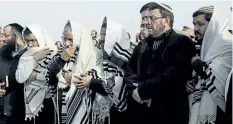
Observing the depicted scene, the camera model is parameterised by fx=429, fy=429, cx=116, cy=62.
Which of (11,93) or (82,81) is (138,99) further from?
(11,93)

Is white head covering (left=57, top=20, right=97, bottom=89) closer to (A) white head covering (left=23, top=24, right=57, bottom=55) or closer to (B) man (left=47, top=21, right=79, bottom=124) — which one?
(B) man (left=47, top=21, right=79, bottom=124)

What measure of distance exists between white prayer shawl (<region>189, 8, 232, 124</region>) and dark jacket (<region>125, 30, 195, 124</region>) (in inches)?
5.3

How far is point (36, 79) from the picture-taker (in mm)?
5625

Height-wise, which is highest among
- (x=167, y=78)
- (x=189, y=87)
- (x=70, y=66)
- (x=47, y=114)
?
(x=167, y=78)

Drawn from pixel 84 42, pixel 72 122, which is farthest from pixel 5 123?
pixel 84 42

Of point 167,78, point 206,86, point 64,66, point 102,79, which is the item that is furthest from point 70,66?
point 206,86

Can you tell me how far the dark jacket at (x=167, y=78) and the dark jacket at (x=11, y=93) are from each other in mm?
2219

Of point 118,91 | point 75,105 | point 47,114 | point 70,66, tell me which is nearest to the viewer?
point 118,91

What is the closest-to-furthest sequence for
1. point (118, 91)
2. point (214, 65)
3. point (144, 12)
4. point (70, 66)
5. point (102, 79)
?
point (214, 65) → point (144, 12) → point (118, 91) → point (102, 79) → point (70, 66)

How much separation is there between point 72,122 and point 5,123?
1.39 meters

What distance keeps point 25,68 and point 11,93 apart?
0.50 meters

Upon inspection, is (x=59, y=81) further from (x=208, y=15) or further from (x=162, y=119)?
(x=208, y=15)

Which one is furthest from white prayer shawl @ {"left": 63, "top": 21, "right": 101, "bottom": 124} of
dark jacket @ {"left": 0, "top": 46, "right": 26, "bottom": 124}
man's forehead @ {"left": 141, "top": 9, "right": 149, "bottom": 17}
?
dark jacket @ {"left": 0, "top": 46, "right": 26, "bottom": 124}

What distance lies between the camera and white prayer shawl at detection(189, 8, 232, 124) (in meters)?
3.81
